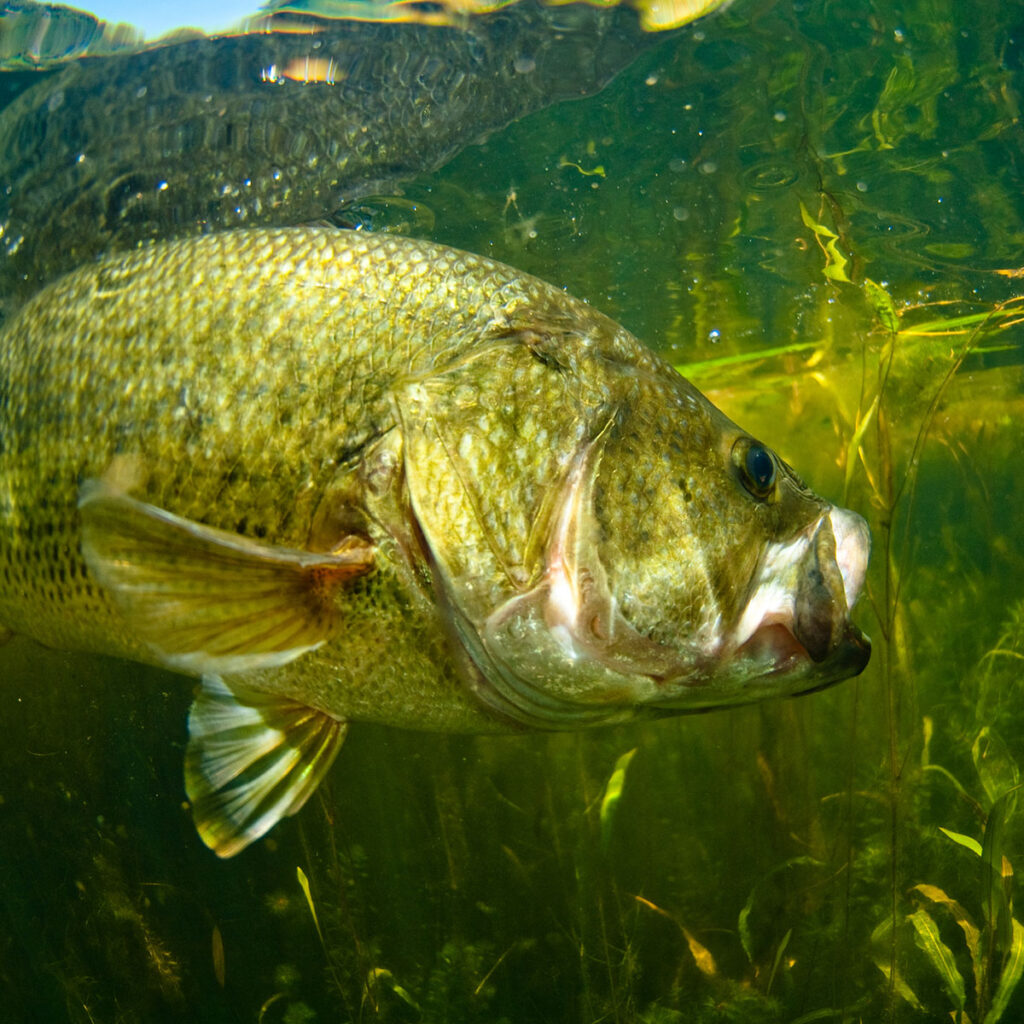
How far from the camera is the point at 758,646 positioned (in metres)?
1.60

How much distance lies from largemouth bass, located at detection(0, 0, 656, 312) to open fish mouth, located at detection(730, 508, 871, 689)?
399 centimetres

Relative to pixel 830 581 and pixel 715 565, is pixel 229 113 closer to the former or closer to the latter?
pixel 715 565

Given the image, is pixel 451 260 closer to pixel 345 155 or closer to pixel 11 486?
pixel 11 486

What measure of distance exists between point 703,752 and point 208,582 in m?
6.88

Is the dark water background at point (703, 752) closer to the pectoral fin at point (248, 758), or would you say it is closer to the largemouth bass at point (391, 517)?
the pectoral fin at point (248, 758)

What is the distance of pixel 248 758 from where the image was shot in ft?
6.34

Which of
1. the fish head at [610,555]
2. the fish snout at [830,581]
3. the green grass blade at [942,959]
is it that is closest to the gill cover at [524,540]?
the fish head at [610,555]

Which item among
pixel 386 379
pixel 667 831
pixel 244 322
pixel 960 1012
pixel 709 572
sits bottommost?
pixel 667 831

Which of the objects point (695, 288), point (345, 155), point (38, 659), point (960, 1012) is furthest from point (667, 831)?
point (38, 659)

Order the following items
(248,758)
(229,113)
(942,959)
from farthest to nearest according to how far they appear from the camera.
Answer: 1. (229,113)
2. (942,959)
3. (248,758)

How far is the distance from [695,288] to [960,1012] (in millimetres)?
6116

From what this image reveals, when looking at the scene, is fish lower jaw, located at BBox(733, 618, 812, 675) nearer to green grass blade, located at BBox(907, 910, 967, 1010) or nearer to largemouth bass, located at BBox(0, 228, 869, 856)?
largemouth bass, located at BBox(0, 228, 869, 856)

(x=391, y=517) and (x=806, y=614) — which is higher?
(x=391, y=517)

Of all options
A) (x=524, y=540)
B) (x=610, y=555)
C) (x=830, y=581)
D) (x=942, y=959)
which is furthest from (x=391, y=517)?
(x=942, y=959)
